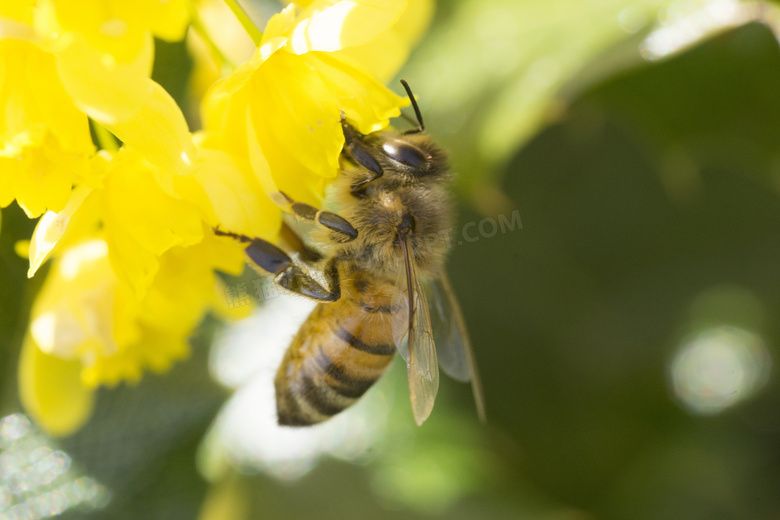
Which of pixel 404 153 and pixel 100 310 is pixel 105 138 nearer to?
pixel 100 310

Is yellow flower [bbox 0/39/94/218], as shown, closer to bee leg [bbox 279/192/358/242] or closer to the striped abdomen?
bee leg [bbox 279/192/358/242]

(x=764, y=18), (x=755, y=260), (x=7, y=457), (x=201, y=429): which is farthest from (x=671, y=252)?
(x=7, y=457)

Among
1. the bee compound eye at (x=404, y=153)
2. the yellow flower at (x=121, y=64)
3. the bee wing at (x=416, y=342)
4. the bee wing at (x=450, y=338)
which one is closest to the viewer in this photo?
the yellow flower at (x=121, y=64)

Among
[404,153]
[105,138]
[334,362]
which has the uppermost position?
[105,138]

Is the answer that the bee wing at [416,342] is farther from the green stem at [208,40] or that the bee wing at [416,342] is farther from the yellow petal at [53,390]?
the yellow petal at [53,390]

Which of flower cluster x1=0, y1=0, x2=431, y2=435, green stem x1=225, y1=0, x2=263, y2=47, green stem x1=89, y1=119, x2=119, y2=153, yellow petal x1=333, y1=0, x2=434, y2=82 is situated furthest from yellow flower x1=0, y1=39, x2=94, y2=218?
yellow petal x1=333, y1=0, x2=434, y2=82

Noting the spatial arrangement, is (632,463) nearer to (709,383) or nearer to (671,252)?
(709,383)

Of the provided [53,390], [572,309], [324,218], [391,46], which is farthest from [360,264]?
[572,309]

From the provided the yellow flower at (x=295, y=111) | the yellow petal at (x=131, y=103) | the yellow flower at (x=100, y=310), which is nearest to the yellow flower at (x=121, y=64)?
the yellow petal at (x=131, y=103)
